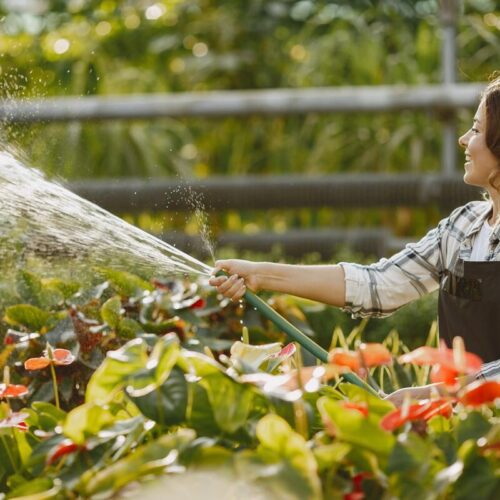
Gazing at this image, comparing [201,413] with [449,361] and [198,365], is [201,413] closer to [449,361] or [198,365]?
[198,365]

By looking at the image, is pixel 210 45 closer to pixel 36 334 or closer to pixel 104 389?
pixel 36 334

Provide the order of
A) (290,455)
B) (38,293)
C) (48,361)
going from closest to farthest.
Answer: (290,455)
(48,361)
(38,293)

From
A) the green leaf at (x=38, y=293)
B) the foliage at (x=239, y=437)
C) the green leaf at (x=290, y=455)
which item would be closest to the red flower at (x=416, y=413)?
the foliage at (x=239, y=437)

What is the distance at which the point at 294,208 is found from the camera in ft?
15.4

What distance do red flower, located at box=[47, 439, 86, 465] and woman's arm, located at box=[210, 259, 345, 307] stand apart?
0.68 m

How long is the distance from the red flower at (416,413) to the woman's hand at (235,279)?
2.04ft

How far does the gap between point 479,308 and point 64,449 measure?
3.30 feet

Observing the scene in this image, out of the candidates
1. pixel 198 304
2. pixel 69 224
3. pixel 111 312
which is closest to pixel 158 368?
pixel 69 224

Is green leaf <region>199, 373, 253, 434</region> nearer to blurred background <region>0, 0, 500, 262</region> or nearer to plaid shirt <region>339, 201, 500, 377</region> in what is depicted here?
plaid shirt <region>339, 201, 500, 377</region>

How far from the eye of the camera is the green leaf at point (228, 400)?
1283 mm

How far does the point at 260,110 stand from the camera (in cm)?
476

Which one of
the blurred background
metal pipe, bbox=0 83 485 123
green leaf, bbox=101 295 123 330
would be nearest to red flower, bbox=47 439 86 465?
green leaf, bbox=101 295 123 330

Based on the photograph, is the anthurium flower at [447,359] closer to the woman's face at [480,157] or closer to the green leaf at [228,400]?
the green leaf at [228,400]

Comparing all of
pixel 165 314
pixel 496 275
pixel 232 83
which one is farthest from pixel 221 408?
pixel 232 83
